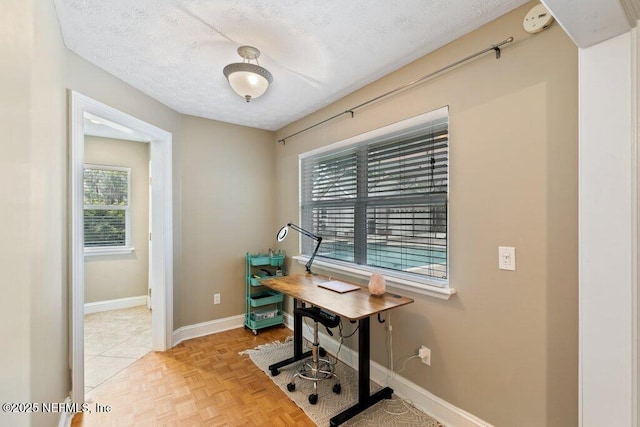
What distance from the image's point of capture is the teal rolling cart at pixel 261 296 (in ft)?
10.6

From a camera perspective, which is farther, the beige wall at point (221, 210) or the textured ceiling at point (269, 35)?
the beige wall at point (221, 210)

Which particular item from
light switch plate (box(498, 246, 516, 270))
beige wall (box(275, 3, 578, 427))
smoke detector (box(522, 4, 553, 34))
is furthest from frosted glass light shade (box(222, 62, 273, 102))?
light switch plate (box(498, 246, 516, 270))

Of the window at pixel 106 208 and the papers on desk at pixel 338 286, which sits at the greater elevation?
the window at pixel 106 208

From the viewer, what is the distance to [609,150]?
1.10m

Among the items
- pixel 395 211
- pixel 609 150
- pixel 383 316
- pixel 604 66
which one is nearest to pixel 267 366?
pixel 383 316

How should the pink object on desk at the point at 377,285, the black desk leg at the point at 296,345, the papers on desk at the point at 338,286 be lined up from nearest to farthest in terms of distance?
the pink object on desk at the point at 377,285, the papers on desk at the point at 338,286, the black desk leg at the point at 296,345

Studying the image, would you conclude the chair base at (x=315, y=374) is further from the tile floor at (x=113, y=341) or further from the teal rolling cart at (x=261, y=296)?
the tile floor at (x=113, y=341)

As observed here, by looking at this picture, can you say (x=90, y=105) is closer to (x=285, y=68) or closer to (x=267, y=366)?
(x=285, y=68)

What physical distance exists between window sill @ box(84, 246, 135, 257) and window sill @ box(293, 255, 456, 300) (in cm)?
291

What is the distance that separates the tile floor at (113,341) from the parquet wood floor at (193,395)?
136mm

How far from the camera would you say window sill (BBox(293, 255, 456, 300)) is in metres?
1.79

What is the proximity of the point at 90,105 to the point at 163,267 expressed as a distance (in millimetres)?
1525

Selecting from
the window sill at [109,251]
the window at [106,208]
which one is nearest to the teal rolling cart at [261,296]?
the window sill at [109,251]

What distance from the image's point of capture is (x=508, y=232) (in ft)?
5.02
